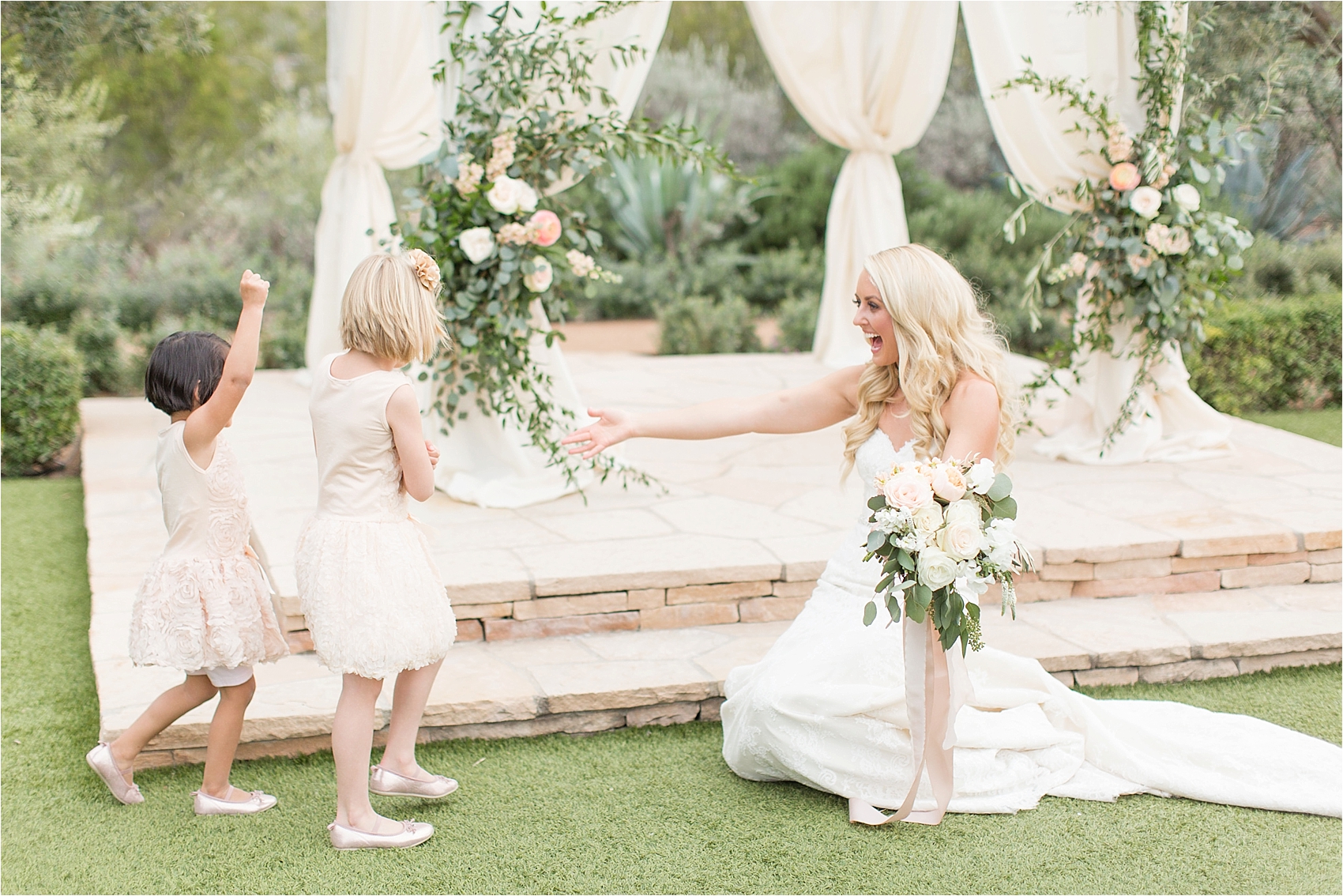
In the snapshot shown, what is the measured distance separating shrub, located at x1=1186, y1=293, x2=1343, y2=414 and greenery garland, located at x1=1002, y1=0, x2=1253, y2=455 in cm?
210

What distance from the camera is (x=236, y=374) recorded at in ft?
8.17

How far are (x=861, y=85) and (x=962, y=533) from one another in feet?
15.4

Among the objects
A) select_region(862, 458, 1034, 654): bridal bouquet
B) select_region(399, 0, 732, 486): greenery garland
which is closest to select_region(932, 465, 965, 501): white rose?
select_region(862, 458, 1034, 654): bridal bouquet

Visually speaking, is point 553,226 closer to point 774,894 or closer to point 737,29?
point 774,894

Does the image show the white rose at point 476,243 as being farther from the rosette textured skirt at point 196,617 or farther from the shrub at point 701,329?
the shrub at point 701,329

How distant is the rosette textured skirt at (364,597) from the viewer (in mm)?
2557

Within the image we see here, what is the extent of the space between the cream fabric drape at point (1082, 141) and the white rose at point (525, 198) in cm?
236

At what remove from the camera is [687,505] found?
15.3 feet

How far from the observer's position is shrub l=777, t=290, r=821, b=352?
9.45 metres

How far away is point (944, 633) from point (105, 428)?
19.0ft

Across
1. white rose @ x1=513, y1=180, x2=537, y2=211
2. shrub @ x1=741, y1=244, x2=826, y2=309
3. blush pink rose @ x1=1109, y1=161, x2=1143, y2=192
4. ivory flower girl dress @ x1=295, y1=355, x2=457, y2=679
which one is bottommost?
shrub @ x1=741, y1=244, x2=826, y2=309

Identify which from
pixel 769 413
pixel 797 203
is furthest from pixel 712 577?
pixel 797 203

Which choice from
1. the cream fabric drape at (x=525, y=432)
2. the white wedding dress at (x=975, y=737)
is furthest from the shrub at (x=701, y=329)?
the white wedding dress at (x=975, y=737)

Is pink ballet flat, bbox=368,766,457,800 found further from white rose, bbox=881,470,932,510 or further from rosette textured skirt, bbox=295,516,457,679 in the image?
white rose, bbox=881,470,932,510
